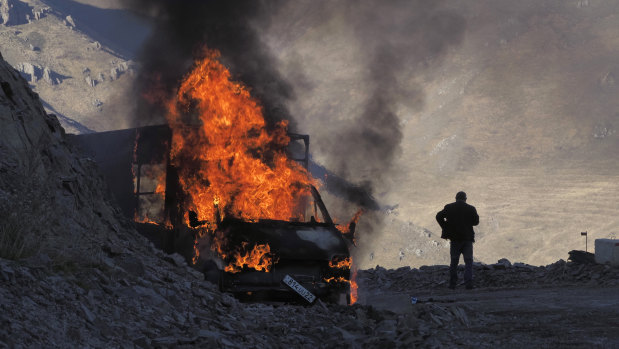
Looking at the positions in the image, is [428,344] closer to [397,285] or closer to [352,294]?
[352,294]

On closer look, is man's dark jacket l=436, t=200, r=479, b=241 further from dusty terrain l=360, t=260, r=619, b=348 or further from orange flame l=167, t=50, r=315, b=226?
orange flame l=167, t=50, r=315, b=226

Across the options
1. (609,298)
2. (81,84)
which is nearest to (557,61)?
(81,84)

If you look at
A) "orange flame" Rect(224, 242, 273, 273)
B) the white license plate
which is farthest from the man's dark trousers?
"orange flame" Rect(224, 242, 273, 273)

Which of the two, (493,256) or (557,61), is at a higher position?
(557,61)

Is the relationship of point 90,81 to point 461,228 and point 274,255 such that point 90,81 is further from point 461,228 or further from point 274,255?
point 274,255

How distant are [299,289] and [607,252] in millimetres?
8717

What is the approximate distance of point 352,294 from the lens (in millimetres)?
9953

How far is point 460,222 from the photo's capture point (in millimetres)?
12867

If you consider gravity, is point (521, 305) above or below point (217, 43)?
below

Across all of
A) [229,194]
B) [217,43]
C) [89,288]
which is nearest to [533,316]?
[229,194]

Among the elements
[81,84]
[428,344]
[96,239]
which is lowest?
[428,344]

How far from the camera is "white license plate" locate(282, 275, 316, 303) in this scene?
8836mm

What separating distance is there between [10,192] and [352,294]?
5085mm

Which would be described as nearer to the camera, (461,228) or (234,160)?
(234,160)
